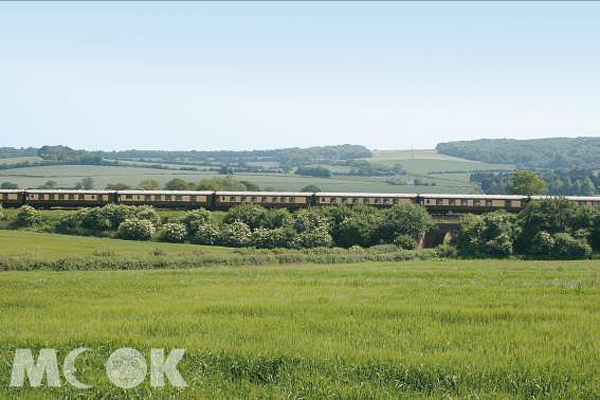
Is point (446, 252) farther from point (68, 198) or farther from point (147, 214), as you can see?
point (68, 198)

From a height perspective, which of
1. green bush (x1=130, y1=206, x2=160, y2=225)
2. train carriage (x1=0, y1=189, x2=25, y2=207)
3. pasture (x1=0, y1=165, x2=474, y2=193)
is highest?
train carriage (x1=0, y1=189, x2=25, y2=207)

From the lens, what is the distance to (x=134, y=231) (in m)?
53.8

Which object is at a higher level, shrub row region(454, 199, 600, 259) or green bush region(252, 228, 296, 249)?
shrub row region(454, 199, 600, 259)

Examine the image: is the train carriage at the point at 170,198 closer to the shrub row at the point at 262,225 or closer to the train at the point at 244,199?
the train at the point at 244,199

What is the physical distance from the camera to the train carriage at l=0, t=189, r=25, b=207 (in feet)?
207

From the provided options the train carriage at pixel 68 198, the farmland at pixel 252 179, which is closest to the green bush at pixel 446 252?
the train carriage at pixel 68 198

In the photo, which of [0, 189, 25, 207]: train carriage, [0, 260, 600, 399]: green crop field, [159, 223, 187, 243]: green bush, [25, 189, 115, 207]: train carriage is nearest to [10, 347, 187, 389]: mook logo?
[0, 260, 600, 399]: green crop field

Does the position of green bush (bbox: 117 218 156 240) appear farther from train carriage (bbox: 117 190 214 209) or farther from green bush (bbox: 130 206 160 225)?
train carriage (bbox: 117 190 214 209)

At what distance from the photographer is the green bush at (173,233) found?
2105 inches

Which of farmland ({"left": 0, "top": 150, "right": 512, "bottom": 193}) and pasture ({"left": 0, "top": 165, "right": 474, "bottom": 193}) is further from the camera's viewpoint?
farmland ({"left": 0, "top": 150, "right": 512, "bottom": 193})

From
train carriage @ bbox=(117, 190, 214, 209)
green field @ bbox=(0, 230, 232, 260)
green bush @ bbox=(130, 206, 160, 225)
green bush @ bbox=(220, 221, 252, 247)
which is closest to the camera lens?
green field @ bbox=(0, 230, 232, 260)

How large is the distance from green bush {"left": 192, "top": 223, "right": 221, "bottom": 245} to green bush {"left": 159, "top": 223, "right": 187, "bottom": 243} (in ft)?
3.59

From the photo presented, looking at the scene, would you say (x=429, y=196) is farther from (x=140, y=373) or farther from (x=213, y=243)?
(x=140, y=373)

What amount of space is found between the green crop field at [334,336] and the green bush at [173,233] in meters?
31.1
